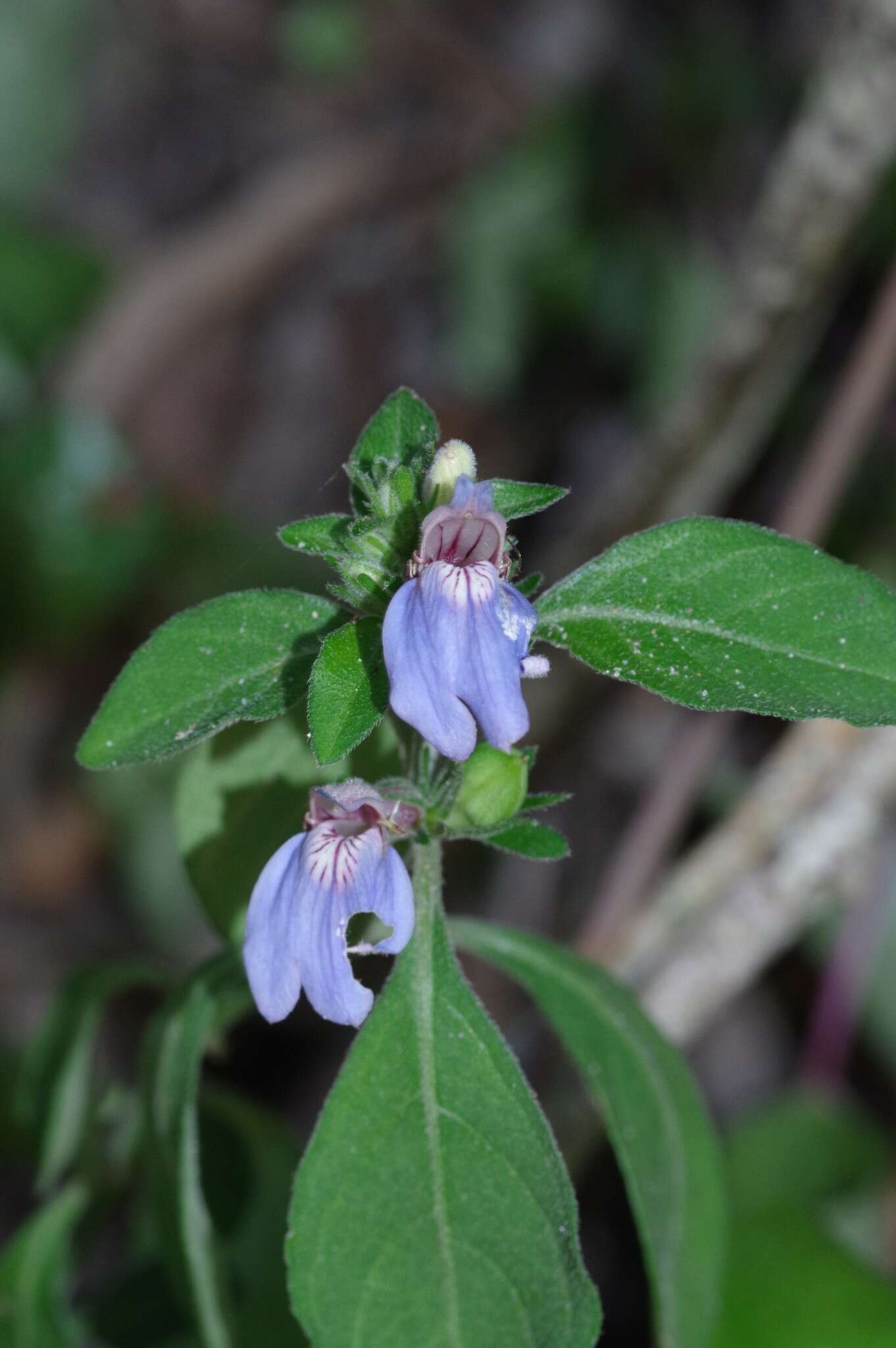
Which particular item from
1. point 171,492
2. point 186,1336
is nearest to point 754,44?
point 171,492

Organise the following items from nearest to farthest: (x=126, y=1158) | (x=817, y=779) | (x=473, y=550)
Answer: (x=473, y=550), (x=126, y=1158), (x=817, y=779)

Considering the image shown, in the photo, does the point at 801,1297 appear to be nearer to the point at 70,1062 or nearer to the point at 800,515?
the point at 70,1062

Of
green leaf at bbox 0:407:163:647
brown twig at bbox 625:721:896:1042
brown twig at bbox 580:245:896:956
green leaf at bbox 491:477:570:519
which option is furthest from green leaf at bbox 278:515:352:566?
green leaf at bbox 0:407:163:647

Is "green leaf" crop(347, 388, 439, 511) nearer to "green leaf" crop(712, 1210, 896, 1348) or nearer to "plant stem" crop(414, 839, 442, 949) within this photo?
"plant stem" crop(414, 839, 442, 949)

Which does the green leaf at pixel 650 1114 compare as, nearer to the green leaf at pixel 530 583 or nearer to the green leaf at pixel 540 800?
the green leaf at pixel 540 800

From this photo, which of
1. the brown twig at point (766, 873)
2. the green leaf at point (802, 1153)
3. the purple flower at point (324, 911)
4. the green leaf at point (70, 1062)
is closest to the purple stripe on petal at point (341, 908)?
the purple flower at point (324, 911)

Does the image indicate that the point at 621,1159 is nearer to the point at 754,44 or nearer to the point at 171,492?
the point at 171,492
